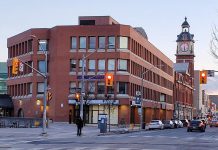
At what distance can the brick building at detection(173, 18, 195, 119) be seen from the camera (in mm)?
143250

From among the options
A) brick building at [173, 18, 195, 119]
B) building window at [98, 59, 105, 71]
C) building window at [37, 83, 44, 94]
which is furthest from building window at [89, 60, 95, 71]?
brick building at [173, 18, 195, 119]

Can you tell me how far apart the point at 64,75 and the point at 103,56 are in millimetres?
6969

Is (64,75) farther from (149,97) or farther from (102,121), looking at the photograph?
(102,121)

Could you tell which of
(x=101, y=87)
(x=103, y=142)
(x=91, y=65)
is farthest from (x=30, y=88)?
(x=103, y=142)

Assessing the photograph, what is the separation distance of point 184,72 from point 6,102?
231ft

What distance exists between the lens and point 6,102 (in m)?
94.6

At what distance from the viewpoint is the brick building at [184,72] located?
14325cm

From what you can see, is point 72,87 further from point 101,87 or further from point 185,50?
point 185,50

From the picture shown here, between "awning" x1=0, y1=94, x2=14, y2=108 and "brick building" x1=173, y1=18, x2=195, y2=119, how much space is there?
53697 millimetres

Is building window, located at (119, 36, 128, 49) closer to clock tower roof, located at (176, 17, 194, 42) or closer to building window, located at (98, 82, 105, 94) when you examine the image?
building window, located at (98, 82, 105, 94)

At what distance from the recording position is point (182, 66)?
156500mm

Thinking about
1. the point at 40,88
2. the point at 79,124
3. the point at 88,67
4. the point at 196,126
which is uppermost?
the point at 88,67

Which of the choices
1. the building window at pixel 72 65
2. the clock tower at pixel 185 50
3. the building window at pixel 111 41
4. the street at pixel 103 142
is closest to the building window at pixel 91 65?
the building window at pixel 72 65

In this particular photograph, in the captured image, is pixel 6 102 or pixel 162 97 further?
pixel 162 97
